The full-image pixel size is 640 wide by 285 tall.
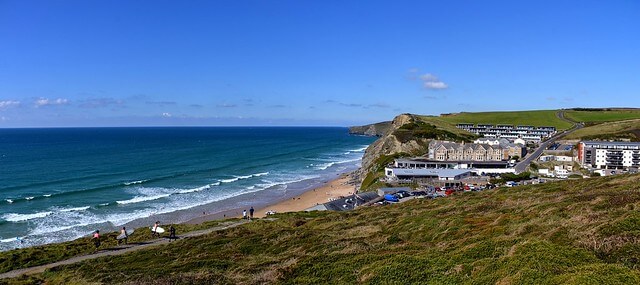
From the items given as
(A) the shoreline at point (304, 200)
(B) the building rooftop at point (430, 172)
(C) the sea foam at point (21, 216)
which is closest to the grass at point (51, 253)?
(A) the shoreline at point (304, 200)

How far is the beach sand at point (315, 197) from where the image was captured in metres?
61.8

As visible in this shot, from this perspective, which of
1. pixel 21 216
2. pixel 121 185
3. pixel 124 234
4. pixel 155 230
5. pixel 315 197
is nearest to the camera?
pixel 124 234

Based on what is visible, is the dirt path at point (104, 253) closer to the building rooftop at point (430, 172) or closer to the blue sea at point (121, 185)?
the blue sea at point (121, 185)

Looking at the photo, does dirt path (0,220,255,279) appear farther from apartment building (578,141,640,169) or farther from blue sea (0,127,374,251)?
apartment building (578,141,640,169)

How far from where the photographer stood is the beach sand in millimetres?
61750

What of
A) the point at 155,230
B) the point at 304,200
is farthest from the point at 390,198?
the point at 155,230

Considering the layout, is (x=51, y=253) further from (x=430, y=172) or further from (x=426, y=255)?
→ (x=430, y=172)

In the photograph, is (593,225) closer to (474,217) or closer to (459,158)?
(474,217)

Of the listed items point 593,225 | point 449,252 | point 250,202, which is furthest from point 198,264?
point 250,202

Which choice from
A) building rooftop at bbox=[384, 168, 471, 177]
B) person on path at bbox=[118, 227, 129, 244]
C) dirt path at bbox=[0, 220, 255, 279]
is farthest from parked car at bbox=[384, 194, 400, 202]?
person on path at bbox=[118, 227, 129, 244]

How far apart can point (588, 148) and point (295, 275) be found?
285 feet

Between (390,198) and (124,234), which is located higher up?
(124,234)

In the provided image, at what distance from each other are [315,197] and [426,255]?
5585cm

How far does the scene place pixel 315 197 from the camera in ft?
234
